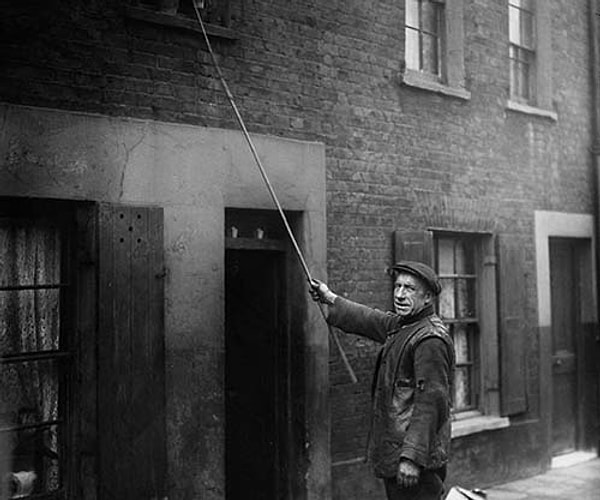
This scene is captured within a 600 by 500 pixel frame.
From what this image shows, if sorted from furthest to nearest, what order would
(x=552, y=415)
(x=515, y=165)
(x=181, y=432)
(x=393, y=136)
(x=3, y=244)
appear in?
1. (x=552, y=415)
2. (x=515, y=165)
3. (x=393, y=136)
4. (x=181, y=432)
5. (x=3, y=244)

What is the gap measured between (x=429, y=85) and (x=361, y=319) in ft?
10.6

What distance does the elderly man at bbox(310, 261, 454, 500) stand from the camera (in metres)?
5.37

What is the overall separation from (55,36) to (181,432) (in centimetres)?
280

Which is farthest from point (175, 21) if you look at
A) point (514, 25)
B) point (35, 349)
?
point (514, 25)

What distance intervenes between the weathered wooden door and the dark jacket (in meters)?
5.33

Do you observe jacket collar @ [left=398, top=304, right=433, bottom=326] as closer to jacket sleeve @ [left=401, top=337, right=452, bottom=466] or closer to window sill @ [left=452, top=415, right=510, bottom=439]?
jacket sleeve @ [left=401, top=337, right=452, bottom=466]

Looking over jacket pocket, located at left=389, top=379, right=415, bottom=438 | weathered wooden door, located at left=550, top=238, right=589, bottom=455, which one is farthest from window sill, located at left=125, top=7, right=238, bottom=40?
weathered wooden door, located at left=550, top=238, right=589, bottom=455

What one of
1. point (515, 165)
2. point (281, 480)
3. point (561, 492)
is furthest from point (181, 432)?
point (515, 165)

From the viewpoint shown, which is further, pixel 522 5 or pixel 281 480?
pixel 522 5

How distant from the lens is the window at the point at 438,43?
8.80 meters

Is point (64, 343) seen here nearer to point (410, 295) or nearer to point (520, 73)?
point (410, 295)

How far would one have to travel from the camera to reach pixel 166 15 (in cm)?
629

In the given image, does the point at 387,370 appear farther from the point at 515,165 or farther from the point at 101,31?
the point at 515,165

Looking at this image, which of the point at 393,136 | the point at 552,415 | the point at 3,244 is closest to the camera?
the point at 3,244
